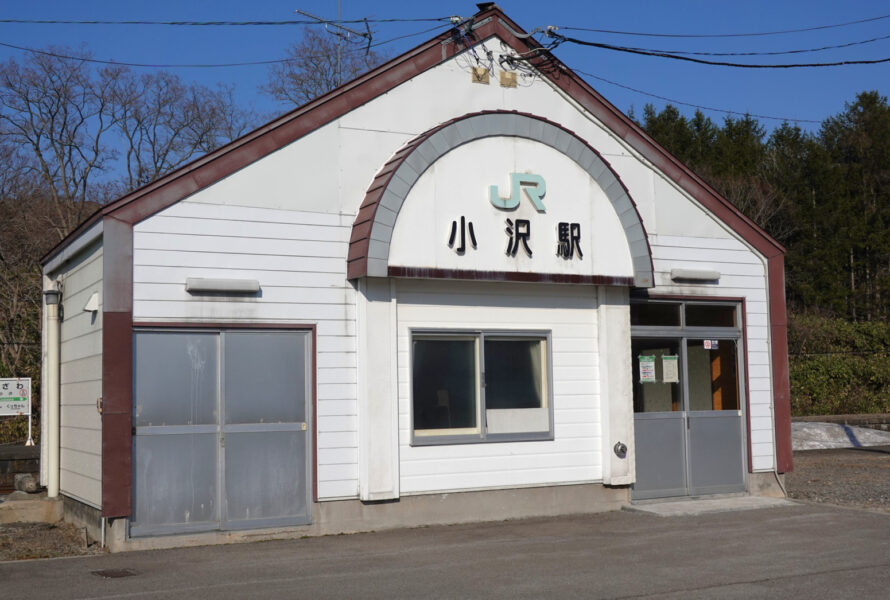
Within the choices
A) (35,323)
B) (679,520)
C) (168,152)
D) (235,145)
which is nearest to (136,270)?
(235,145)

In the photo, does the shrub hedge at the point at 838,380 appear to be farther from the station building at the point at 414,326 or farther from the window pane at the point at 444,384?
the window pane at the point at 444,384

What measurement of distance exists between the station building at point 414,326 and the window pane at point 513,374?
0.11 feet

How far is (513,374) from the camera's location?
42.7 ft

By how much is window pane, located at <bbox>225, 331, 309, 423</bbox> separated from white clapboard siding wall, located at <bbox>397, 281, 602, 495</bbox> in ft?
4.09

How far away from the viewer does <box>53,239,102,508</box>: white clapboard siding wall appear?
37.5ft

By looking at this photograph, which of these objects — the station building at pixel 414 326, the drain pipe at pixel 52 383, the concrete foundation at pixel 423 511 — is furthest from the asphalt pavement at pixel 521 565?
the drain pipe at pixel 52 383

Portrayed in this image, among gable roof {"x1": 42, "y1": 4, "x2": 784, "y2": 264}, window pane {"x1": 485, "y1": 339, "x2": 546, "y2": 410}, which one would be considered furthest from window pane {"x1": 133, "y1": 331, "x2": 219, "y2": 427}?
window pane {"x1": 485, "y1": 339, "x2": 546, "y2": 410}

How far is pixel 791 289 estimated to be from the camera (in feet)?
140

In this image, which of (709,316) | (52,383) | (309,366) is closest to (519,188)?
(309,366)

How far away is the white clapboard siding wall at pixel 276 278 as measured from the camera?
36.3ft

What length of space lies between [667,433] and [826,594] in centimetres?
581

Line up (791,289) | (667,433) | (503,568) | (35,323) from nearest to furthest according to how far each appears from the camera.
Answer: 1. (503,568)
2. (667,433)
3. (35,323)
4. (791,289)

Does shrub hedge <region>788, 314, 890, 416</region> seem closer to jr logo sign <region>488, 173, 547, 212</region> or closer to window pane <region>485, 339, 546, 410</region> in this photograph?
window pane <region>485, 339, 546, 410</region>

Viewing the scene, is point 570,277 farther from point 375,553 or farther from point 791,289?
point 791,289
